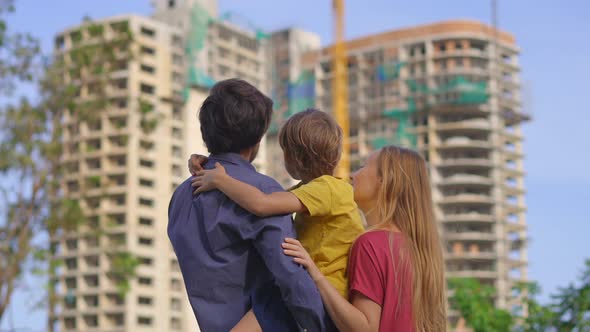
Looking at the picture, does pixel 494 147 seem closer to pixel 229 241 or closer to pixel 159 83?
pixel 159 83

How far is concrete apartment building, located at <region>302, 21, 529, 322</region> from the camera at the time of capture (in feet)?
269

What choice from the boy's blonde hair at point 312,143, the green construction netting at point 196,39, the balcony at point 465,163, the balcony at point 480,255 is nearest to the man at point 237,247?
the boy's blonde hair at point 312,143

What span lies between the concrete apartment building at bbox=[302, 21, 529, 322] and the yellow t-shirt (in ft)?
251

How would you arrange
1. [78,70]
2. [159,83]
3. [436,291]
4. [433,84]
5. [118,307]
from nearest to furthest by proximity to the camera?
[436,291]
[78,70]
[118,307]
[159,83]
[433,84]

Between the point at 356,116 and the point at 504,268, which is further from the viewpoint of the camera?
the point at 356,116

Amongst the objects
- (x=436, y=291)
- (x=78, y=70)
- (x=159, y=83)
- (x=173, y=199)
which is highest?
(x=159, y=83)

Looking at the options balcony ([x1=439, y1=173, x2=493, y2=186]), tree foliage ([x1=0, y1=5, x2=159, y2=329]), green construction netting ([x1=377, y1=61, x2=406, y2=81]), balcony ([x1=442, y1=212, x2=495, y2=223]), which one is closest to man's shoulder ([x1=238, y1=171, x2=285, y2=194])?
tree foliage ([x1=0, y1=5, x2=159, y2=329])

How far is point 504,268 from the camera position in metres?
81.3

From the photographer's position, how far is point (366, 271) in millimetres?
3637

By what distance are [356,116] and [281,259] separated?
282 ft

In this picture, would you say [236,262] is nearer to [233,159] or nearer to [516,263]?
[233,159]

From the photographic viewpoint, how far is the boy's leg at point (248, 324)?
349 centimetres

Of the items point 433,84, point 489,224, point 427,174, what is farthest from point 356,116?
point 427,174

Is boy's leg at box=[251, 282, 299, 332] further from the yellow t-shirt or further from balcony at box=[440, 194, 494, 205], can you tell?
balcony at box=[440, 194, 494, 205]
